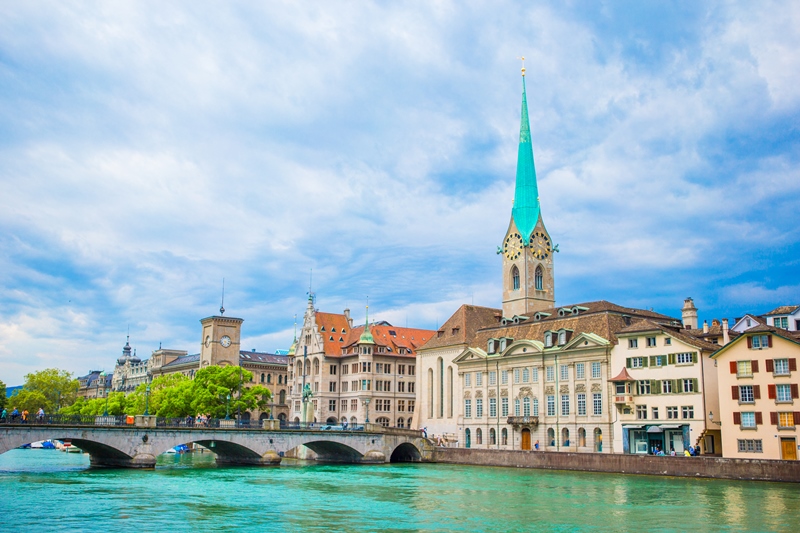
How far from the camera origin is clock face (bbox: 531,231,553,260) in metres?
119

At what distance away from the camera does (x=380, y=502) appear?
149ft

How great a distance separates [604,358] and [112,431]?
4380 cm

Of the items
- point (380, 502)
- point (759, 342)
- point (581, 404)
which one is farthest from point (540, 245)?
point (380, 502)

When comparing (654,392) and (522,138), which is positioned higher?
(522,138)

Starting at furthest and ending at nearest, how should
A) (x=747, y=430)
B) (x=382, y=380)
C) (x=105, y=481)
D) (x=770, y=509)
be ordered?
(x=382, y=380), (x=747, y=430), (x=105, y=481), (x=770, y=509)

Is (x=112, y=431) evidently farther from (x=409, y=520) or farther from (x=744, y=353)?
(x=744, y=353)

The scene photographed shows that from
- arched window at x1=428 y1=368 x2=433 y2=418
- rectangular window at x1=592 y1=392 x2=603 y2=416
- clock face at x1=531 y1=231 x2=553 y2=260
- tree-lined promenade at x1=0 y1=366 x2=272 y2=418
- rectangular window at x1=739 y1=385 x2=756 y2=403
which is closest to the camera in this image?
rectangular window at x1=739 y1=385 x2=756 y2=403

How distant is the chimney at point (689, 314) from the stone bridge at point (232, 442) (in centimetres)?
2951

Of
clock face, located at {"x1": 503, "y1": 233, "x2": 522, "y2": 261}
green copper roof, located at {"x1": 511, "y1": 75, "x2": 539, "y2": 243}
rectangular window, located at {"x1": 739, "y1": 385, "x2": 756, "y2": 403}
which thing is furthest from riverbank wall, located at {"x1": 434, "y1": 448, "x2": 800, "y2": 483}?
green copper roof, located at {"x1": 511, "y1": 75, "x2": 539, "y2": 243}

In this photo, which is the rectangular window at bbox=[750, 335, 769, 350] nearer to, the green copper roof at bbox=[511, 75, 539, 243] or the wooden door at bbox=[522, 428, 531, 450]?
the wooden door at bbox=[522, 428, 531, 450]

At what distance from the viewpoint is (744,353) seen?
212 feet

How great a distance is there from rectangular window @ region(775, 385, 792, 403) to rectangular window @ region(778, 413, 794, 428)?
42.9 inches

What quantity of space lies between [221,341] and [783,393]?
355 feet

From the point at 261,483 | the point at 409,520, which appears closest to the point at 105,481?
the point at 261,483
